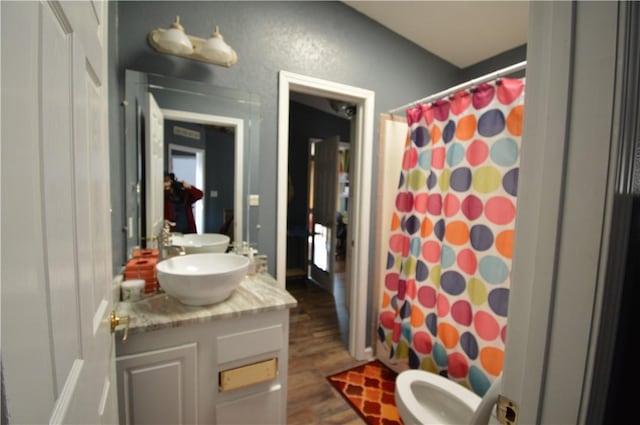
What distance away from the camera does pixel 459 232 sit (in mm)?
1623

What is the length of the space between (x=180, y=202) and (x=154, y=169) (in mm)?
241

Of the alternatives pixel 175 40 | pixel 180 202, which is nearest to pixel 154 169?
pixel 180 202

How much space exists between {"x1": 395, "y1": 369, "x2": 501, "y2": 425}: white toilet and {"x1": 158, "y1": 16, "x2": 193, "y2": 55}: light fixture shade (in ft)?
6.71

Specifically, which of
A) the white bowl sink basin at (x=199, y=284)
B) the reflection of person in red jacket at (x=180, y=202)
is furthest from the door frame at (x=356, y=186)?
the white bowl sink basin at (x=199, y=284)

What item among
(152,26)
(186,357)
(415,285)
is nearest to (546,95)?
(186,357)

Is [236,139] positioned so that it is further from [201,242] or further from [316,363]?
[316,363]

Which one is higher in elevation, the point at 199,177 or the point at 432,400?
the point at 199,177

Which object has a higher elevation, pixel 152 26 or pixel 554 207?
pixel 152 26

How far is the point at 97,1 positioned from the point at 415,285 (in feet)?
6.53

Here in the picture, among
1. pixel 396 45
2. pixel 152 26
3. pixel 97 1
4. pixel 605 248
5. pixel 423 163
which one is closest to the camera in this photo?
pixel 605 248

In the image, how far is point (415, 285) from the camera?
189 cm

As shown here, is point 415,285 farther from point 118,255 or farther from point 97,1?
point 97,1

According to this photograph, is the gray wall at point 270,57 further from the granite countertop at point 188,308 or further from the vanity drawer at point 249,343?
the vanity drawer at point 249,343

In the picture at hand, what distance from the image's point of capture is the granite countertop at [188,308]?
3.66 ft
